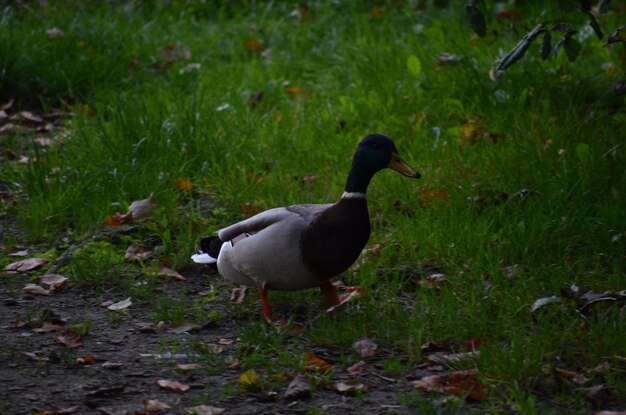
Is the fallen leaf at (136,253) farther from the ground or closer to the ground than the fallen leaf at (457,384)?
farther from the ground

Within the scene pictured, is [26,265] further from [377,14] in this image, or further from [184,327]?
[377,14]

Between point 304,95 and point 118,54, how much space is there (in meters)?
1.42

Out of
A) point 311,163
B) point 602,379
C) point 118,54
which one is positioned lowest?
point 602,379

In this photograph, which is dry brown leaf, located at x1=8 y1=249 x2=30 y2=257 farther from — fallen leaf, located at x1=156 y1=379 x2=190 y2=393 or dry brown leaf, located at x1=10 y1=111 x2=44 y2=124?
dry brown leaf, located at x1=10 y1=111 x2=44 y2=124

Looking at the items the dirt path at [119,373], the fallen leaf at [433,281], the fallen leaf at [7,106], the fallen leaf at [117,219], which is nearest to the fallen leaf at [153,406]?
the dirt path at [119,373]

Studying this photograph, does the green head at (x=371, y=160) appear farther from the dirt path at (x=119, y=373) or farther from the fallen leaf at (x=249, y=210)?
the fallen leaf at (x=249, y=210)

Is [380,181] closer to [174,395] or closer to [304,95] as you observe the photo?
[304,95]

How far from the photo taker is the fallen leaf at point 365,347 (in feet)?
12.0

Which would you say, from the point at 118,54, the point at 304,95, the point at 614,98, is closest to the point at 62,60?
the point at 118,54

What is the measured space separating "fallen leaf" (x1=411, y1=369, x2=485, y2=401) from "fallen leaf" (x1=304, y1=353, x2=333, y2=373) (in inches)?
12.3

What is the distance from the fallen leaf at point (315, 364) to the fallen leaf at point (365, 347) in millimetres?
148

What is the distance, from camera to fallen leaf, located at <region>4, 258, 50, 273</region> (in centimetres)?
451

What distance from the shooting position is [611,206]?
4.54 meters

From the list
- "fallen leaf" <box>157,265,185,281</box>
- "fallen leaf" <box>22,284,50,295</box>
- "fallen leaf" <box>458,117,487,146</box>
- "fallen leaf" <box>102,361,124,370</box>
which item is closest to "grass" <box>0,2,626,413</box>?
"fallen leaf" <box>458,117,487,146</box>
